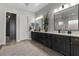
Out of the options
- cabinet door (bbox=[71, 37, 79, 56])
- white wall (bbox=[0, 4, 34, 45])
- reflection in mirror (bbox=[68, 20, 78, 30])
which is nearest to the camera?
cabinet door (bbox=[71, 37, 79, 56])

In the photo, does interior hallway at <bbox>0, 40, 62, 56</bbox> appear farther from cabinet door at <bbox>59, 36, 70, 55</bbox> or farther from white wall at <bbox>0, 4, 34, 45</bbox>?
white wall at <bbox>0, 4, 34, 45</bbox>

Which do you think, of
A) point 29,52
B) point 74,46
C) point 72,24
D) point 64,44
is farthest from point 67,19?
point 29,52

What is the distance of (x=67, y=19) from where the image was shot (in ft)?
11.0

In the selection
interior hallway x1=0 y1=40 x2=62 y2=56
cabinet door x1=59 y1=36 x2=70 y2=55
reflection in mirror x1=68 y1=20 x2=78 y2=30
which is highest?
reflection in mirror x1=68 y1=20 x2=78 y2=30

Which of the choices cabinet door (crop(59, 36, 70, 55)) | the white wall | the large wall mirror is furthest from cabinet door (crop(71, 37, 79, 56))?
the white wall

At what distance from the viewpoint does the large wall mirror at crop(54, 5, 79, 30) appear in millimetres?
2953

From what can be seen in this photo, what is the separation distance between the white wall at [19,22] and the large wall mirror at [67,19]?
326cm

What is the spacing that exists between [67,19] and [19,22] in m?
4.08

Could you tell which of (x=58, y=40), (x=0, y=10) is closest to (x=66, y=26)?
(x=58, y=40)

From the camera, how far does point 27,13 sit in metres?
7.10

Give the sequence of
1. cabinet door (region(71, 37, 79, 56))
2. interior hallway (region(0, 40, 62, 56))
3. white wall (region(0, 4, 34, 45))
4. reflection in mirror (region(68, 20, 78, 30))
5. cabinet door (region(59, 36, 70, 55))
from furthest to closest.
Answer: white wall (region(0, 4, 34, 45)) < interior hallway (region(0, 40, 62, 56)) < reflection in mirror (region(68, 20, 78, 30)) < cabinet door (region(59, 36, 70, 55)) < cabinet door (region(71, 37, 79, 56))

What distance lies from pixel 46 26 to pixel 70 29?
83.6 inches

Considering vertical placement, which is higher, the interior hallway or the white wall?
the white wall

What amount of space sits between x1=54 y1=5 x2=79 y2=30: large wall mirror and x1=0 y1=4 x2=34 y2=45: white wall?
3257 mm
